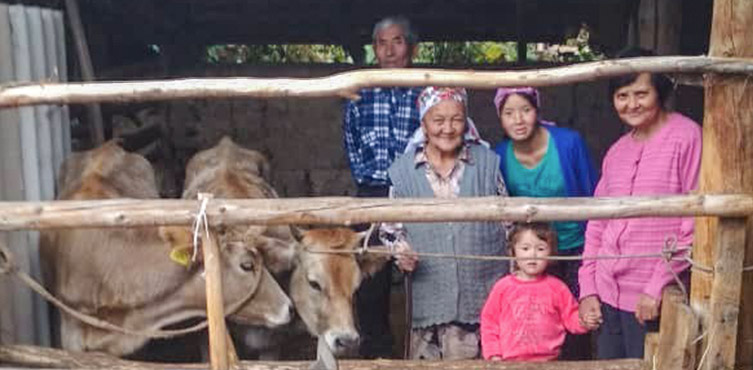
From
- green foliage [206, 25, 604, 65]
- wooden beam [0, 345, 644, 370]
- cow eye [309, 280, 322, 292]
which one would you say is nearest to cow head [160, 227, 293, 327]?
cow eye [309, 280, 322, 292]

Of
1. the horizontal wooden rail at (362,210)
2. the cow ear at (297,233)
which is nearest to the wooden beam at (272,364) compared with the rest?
the horizontal wooden rail at (362,210)

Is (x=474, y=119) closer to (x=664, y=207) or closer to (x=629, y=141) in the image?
(x=629, y=141)

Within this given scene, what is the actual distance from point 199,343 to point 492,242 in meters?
1.95

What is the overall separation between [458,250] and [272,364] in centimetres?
101

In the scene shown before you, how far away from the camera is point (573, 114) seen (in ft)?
27.9

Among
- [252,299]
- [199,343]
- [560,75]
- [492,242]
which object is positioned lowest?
[199,343]

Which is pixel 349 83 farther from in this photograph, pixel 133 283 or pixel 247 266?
pixel 133 283

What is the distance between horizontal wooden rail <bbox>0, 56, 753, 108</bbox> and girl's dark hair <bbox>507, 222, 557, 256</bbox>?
2.90ft

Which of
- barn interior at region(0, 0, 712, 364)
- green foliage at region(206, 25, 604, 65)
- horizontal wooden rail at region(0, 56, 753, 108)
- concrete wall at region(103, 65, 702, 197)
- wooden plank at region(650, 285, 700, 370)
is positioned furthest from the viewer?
green foliage at region(206, 25, 604, 65)

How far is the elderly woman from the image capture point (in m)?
4.37

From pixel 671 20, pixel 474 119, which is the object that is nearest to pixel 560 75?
pixel 671 20

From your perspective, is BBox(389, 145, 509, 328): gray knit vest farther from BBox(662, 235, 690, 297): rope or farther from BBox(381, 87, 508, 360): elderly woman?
BBox(662, 235, 690, 297): rope

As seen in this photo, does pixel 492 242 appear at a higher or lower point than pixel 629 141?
lower

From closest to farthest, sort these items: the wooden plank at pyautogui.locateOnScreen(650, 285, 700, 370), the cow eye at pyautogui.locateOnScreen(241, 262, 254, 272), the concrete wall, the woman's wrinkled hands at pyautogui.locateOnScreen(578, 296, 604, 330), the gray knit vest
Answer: the wooden plank at pyautogui.locateOnScreen(650, 285, 700, 370)
the woman's wrinkled hands at pyautogui.locateOnScreen(578, 296, 604, 330)
the gray knit vest
the cow eye at pyautogui.locateOnScreen(241, 262, 254, 272)
the concrete wall
